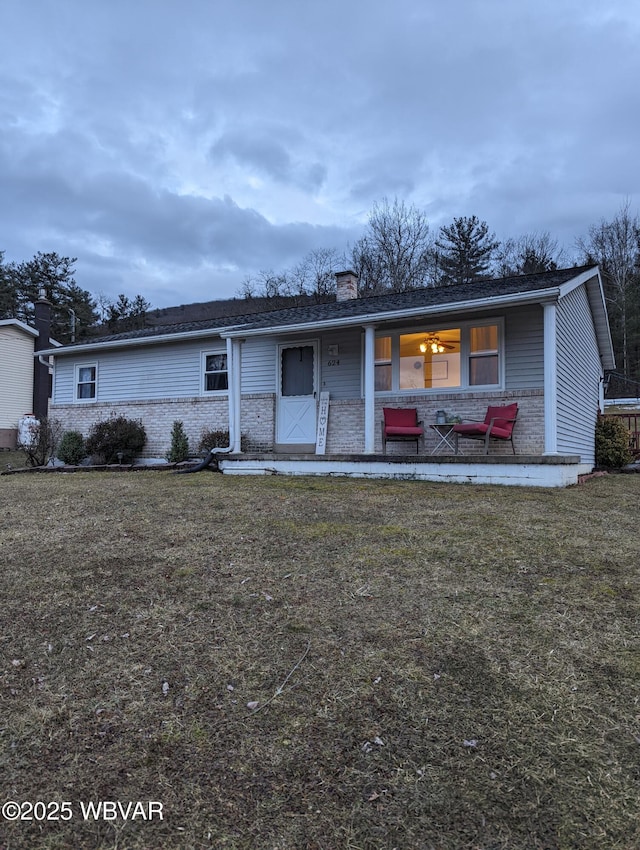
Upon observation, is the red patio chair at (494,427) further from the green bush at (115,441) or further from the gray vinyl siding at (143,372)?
the green bush at (115,441)

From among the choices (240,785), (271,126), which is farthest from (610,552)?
(271,126)

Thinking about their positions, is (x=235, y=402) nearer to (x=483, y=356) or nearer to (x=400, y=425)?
(x=400, y=425)

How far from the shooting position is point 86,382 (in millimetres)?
13461

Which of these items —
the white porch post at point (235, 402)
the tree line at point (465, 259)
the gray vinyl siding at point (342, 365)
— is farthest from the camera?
the tree line at point (465, 259)

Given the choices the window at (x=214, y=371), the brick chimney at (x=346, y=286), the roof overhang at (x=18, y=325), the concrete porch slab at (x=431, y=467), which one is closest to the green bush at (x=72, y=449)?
the window at (x=214, y=371)

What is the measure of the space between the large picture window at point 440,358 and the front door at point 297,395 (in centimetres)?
153

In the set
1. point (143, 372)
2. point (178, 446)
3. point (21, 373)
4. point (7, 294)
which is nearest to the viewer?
point (178, 446)

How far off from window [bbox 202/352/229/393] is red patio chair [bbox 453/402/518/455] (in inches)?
232

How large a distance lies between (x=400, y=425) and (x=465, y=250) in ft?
74.7

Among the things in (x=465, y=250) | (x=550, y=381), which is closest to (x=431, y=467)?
(x=550, y=381)

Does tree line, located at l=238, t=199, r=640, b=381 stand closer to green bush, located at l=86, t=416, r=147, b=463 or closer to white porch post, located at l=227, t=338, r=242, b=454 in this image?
green bush, located at l=86, t=416, r=147, b=463

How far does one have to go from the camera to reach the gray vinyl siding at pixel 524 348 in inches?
328

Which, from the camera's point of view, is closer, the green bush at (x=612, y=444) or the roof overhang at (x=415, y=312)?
the roof overhang at (x=415, y=312)

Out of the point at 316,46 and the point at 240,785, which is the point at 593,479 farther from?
the point at 316,46
